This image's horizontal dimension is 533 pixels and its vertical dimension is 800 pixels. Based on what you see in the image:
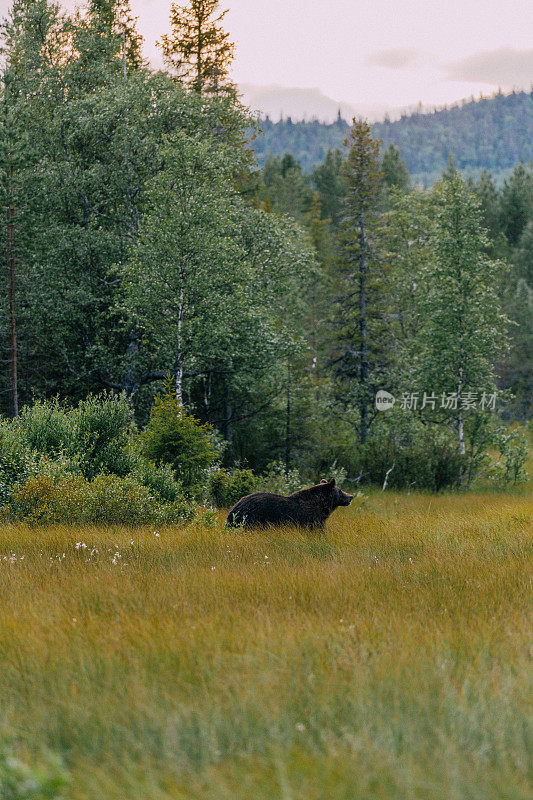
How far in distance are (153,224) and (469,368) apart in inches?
548

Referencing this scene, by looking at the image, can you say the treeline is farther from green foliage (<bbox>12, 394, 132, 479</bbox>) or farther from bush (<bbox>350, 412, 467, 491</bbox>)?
green foliage (<bbox>12, 394, 132, 479</bbox>)

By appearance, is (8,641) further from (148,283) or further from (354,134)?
(354,134)

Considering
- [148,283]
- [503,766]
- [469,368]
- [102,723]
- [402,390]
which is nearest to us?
[503,766]

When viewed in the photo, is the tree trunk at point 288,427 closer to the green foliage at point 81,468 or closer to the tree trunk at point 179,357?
the tree trunk at point 179,357

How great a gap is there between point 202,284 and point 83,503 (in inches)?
486

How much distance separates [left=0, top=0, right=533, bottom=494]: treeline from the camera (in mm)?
22484

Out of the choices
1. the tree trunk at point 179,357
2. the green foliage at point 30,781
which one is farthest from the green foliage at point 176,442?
the green foliage at point 30,781

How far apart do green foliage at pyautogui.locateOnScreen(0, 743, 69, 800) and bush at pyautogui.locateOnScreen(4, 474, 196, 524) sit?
8.45 m

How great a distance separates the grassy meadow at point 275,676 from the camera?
2984 mm

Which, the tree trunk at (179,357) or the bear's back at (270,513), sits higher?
the tree trunk at (179,357)

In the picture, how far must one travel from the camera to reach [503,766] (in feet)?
9.72

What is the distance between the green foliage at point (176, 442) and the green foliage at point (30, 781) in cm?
1179

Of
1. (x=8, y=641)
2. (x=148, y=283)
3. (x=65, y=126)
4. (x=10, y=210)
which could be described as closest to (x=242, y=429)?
(x=148, y=283)

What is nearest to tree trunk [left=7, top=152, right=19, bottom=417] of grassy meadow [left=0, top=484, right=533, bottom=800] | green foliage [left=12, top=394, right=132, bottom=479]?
green foliage [left=12, top=394, right=132, bottom=479]
